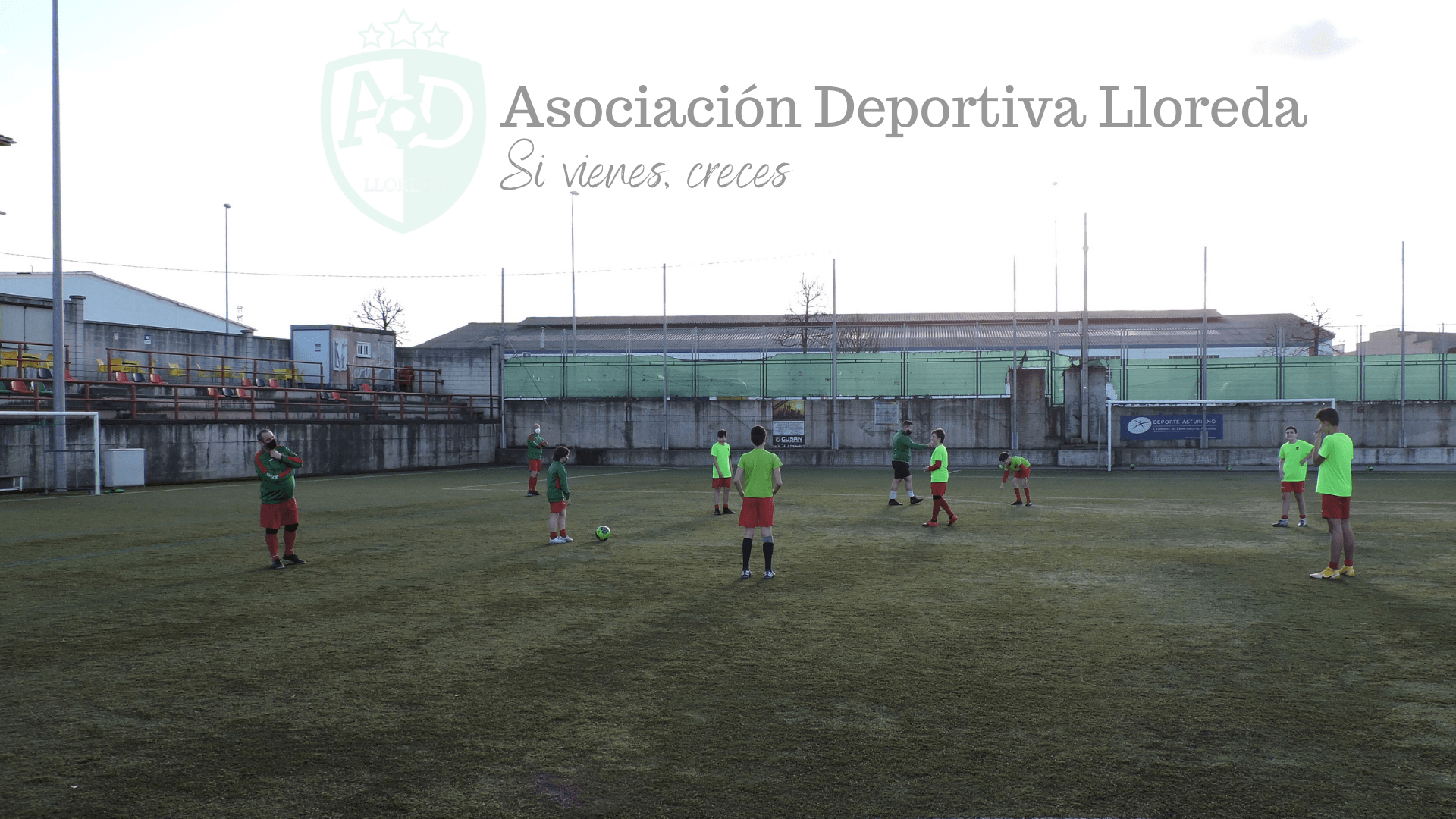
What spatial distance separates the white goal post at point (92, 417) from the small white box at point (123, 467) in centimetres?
27

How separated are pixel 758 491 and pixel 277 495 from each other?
19.3ft

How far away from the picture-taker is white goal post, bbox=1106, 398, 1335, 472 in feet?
109

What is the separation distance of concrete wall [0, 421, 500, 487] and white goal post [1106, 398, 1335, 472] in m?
24.3

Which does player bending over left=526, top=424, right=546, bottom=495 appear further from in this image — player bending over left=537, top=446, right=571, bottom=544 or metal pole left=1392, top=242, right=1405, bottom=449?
metal pole left=1392, top=242, right=1405, bottom=449

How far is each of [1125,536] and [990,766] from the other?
1025cm

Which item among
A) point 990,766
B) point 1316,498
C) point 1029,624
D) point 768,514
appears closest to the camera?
point 990,766

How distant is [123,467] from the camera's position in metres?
24.2

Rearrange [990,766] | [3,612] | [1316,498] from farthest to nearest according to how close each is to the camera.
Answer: [1316,498], [3,612], [990,766]

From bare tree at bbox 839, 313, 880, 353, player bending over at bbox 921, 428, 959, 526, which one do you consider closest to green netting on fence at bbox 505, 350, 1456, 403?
bare tree at bbox 839, 313, 880, 353

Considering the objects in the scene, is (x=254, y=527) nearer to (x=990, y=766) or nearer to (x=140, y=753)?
(x=140, y=753)

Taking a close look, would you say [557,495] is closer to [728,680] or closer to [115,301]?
[728,680]

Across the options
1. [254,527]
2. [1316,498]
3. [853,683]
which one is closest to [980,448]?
[1316,498]

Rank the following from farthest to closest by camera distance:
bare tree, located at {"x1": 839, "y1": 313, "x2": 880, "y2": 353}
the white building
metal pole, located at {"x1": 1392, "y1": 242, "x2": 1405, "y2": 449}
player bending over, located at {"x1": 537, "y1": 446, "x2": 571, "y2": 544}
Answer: bare tree, located at {"x1": 839, "y1": 313, "x2": 880, "y2": 353}
the white building
metal pole, located at {"x1": 1392, "y1": 242, "x2": 1405, "y2": 449}
player bending over, located at {"x1": 537, "y1": 446, "x2": 571, "y2": 544}

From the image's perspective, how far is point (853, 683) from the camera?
249 inches
